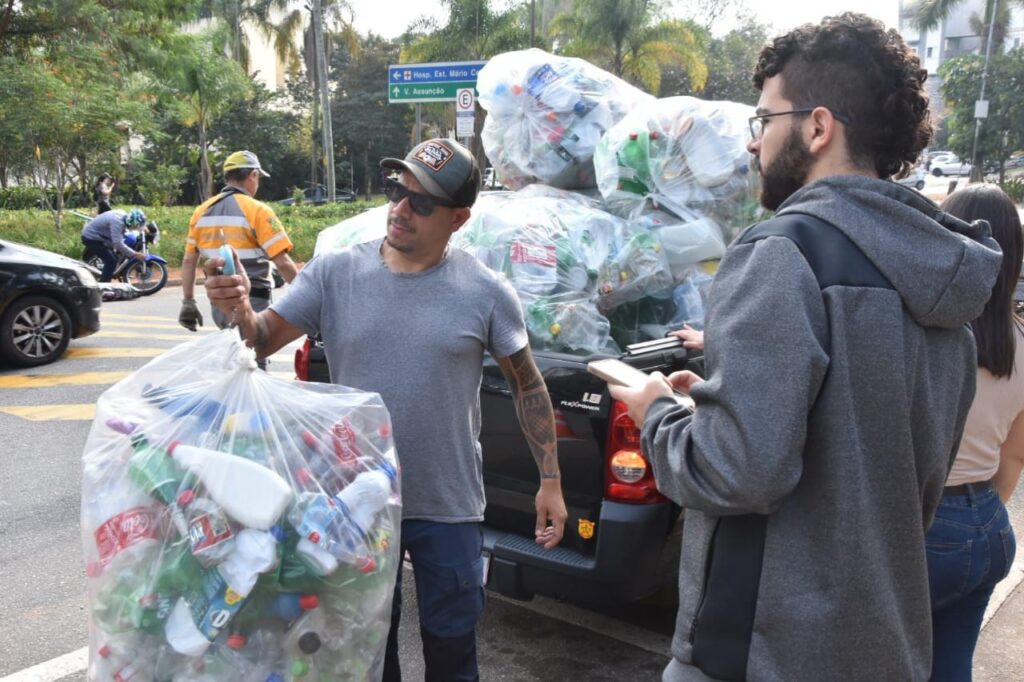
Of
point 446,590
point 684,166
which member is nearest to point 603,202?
point 684,166

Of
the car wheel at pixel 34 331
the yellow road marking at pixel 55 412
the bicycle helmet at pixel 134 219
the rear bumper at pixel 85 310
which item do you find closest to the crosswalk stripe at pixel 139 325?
the rear bumper at pixel 85 310

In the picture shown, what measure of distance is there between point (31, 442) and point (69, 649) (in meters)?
3.21

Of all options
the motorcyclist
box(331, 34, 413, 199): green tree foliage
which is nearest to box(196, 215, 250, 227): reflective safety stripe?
the motorcyclist

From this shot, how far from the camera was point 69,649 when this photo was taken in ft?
11.7

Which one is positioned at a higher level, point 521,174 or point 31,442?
point 521,174

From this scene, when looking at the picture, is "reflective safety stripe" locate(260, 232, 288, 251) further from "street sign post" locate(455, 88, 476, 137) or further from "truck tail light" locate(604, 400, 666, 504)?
"street sign post" locate(455, 88, 476, 137)

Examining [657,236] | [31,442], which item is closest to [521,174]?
[657,236]

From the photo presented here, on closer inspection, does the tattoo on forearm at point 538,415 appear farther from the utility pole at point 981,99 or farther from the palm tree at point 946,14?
the palm tree at point 946,14

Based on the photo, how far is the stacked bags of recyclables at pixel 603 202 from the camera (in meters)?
3.73

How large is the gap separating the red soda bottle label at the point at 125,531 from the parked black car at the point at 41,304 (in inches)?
286

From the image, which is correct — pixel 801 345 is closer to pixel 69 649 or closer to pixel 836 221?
pixel 836 221

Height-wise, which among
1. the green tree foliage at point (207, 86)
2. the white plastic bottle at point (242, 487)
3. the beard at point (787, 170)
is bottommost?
the white plastic bottle at point (242, 487)

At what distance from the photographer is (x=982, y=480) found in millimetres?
2309

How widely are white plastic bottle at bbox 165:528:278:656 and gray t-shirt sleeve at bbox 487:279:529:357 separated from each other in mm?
876
